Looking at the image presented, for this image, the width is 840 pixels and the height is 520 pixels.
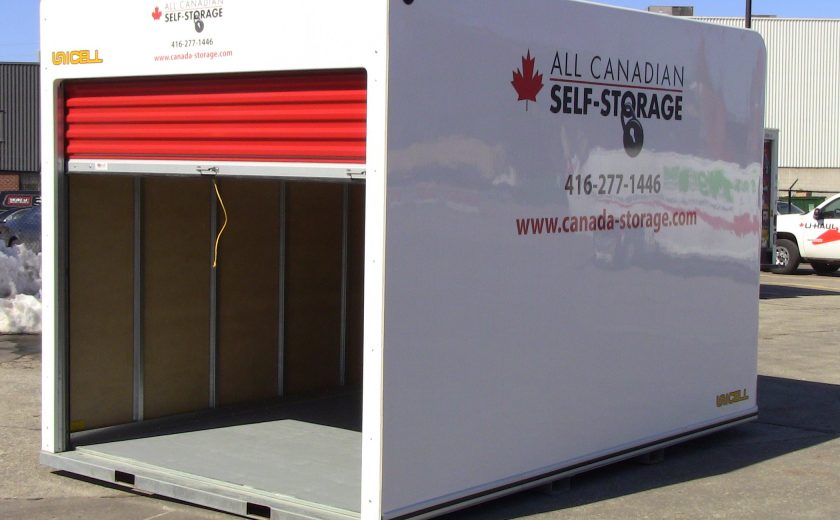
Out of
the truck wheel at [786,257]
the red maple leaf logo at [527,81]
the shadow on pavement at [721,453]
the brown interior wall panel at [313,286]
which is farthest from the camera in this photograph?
the truck wheel at [786,257]

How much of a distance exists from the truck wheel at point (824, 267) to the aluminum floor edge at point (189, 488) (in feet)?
67.5

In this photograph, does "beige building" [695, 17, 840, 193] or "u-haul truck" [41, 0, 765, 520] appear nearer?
"u-haul truck" [41, 0, 765, 520]

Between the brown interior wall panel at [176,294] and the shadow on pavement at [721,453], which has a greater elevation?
the brown interior wall panel at [176,294]

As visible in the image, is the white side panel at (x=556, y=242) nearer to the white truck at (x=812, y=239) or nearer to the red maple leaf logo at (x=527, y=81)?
the red maple leaf logo at (x=527, y=81)

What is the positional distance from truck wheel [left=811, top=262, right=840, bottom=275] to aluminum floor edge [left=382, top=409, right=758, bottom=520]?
1714 cm

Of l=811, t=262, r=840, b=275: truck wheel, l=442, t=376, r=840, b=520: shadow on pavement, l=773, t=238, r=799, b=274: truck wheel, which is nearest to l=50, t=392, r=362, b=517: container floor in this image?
l=442, t=376, r=840, b=520: shadow on pavement

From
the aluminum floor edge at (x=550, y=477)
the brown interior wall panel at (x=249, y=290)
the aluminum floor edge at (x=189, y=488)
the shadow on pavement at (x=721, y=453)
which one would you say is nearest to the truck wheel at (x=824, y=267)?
the shadow on pavement at (x=721, y=453)

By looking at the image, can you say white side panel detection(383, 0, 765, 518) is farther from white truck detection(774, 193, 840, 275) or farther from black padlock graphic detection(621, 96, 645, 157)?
white truck detection(774, 193, 840, 275)

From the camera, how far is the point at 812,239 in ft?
76.9

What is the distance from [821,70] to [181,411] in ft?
141

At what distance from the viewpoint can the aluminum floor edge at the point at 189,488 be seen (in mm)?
5902

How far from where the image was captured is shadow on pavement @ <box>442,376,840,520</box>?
663cm

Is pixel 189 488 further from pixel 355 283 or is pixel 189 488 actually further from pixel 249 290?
pixel 355 283

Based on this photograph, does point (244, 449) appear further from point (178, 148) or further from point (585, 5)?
point (585, 5)
